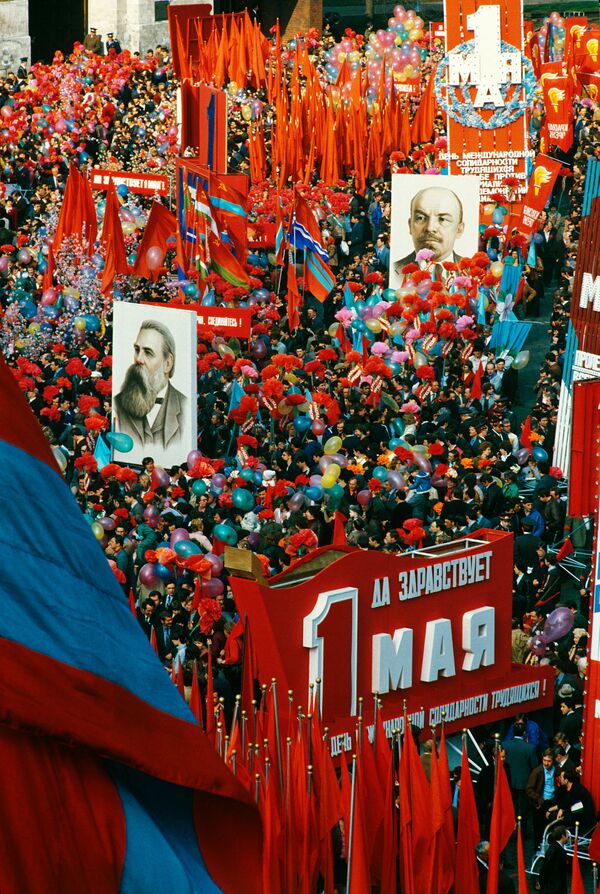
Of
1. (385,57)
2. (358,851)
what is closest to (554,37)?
(385,57)

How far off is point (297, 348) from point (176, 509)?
17.7 ft

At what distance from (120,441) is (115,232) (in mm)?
5531

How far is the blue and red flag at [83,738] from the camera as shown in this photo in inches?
164

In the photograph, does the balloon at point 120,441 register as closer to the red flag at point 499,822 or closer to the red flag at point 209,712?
the red flag at point 209,712

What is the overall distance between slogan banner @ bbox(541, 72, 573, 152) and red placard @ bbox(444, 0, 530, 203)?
125 inches

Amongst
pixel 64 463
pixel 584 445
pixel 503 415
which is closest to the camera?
pixel 584 445

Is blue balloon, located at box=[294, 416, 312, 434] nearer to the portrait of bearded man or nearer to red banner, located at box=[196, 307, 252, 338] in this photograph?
the portrait of bearded man

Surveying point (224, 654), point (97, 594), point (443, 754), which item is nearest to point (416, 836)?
point (443, 754)

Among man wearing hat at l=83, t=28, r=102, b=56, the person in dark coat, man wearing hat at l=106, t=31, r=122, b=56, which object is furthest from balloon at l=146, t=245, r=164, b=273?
man wearing hat at l=83, t=28, r=102, b=56

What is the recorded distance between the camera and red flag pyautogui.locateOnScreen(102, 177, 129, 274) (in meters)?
21.5

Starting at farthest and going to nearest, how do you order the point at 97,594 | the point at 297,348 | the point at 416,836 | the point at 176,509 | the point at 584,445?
the point at 297,348 → the point at 176,509 → the point at 584,445 → the point at 416,836 → the point at 97,594

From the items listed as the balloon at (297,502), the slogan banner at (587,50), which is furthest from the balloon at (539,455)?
the slogan banner at (587,50)

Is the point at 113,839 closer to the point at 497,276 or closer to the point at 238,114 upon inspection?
Answer: the point at 497,276

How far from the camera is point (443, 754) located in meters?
9.30
